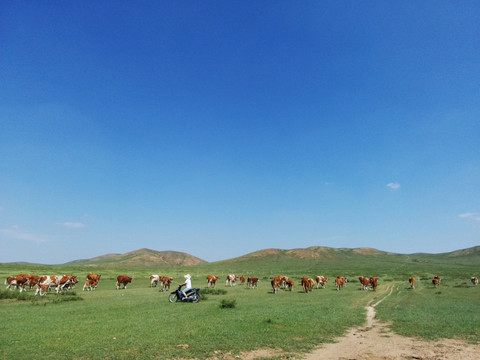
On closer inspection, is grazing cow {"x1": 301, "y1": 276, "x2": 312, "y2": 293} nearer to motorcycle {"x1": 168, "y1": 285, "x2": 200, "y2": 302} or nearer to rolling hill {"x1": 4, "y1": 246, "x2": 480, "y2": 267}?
motorcycle {"x1": 168, "y1": 285, "x2": 200, "y2": 302}

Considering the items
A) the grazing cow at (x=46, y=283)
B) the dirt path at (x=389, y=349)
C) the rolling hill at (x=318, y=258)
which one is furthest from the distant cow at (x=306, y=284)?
the rolling hill at (x=318, y=258)

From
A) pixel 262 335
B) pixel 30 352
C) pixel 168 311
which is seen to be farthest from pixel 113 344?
pixel 168 311

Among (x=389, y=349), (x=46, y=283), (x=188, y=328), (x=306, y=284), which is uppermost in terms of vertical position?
(x=46, y=283)

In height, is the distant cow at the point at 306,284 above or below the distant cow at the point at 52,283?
below

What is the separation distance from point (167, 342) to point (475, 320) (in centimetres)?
1641

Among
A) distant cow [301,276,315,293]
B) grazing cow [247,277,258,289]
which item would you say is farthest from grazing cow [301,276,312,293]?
grazing cow [247,277,258,289]

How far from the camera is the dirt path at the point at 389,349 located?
34.4 feet

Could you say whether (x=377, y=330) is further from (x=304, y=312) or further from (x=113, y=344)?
(x=113, y=344)

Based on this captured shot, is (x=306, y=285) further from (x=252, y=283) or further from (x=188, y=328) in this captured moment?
(x=188, y=328)

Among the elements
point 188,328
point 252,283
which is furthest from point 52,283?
point 188,328

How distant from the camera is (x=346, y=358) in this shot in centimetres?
1030

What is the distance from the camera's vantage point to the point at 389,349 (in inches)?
448

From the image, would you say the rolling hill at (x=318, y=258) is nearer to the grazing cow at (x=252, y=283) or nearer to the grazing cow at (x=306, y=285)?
the grazing cow at (x=252, y=283)

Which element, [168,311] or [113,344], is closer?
[113,344]
